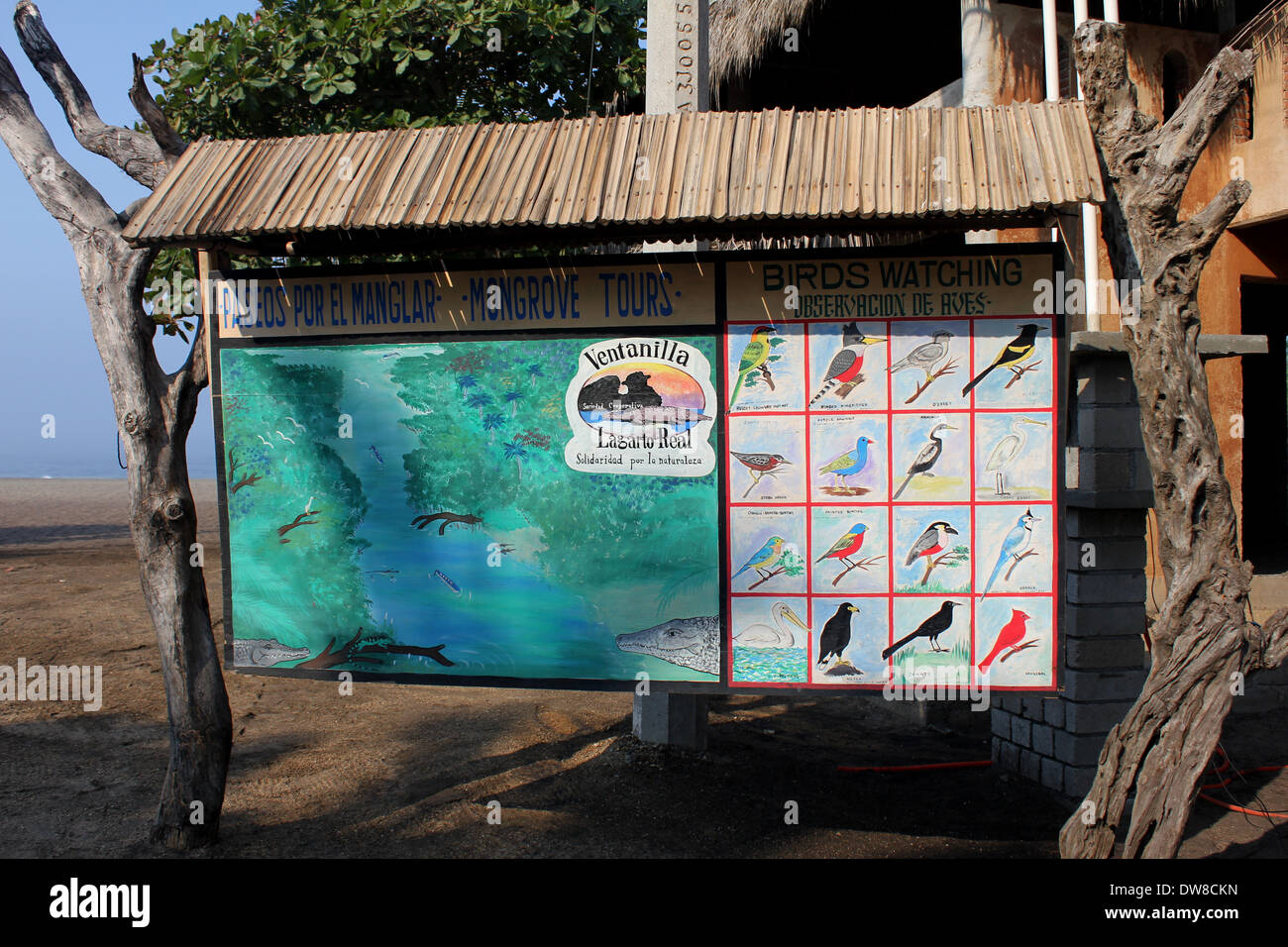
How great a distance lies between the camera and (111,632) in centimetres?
1079

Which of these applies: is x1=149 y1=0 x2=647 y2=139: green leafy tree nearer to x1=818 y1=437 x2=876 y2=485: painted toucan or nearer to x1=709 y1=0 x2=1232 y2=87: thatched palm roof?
x1=709 y1=0 x2=1232 y2=87: thatched palm roof

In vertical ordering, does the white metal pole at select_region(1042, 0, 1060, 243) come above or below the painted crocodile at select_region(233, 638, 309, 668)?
above

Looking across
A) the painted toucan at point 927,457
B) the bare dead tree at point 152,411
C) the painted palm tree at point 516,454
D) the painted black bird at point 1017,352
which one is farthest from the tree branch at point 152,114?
the painted black bird at point 1017,352

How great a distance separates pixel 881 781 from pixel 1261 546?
34.7 ft

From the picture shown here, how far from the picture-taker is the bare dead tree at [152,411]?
5465 mm

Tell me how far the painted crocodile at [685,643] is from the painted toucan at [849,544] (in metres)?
0.72

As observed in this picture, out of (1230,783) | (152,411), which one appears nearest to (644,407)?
(152,411)

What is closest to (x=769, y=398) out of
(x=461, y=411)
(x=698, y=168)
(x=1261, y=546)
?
(x=698, y=168)

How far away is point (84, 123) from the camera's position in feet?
18.7

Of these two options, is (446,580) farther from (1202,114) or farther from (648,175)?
(1202,114)

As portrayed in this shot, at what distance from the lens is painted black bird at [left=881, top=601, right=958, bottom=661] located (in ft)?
15.8

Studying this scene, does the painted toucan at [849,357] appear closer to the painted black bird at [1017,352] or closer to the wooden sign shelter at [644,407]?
the wooden sign shelter at [644,407]

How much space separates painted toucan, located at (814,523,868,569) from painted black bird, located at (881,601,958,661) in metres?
0.46

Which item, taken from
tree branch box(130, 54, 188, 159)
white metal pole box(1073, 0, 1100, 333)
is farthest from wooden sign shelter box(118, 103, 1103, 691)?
white metal pole box(1073, 0, 1100, 333)
